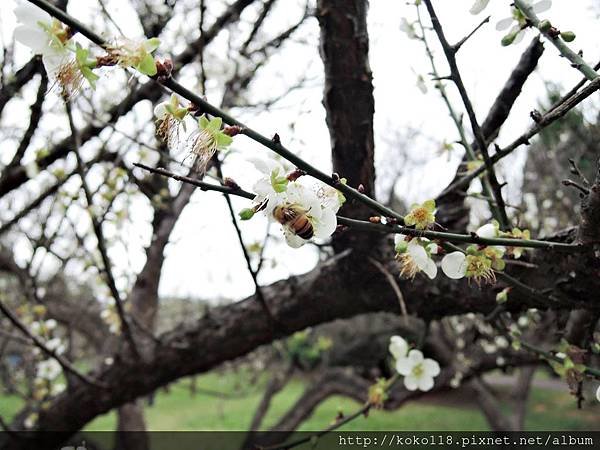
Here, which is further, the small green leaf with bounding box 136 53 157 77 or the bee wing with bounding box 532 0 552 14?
the bee wing with bounding box 532 0 552 14

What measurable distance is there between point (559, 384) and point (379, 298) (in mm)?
5925

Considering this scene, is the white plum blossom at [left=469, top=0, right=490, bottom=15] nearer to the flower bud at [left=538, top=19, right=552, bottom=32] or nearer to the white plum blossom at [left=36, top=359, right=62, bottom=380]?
the flower bud at [left=538, top=19, right=552, bottom=32]

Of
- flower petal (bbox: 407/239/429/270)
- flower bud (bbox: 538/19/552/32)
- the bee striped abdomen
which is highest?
flower bud (bbox: 538/19/552/32)

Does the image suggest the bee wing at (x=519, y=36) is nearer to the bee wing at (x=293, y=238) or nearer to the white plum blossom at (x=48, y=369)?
the bee wing at (x=293, y=238)

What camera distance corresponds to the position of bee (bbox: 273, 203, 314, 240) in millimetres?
506

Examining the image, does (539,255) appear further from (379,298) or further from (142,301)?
(142,301)

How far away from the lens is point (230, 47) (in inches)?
81.0

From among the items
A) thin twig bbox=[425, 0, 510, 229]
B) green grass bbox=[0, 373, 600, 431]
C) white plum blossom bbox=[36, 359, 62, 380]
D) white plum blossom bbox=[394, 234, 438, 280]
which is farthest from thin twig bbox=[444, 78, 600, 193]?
white plum blossom bbox=[36, 359, 62, 380]

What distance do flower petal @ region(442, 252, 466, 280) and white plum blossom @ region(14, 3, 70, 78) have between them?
0.55 metres

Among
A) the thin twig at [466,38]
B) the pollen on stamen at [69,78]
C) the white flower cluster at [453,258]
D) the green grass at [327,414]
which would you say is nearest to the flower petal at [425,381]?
the green grass at [327,414]

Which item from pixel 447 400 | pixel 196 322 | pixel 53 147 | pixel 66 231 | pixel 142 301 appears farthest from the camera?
pixel 66 231

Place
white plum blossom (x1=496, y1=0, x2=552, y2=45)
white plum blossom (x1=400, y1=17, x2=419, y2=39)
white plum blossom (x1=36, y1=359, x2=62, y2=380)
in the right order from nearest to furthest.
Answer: white plum blossom (x1=496, y1=0, x2=552, y2=45) → white plum blossom (x1=400, y1=17, x2=419, y2=39) → white plum blossom (x1=36, y1=359, x2=62, y2=380)

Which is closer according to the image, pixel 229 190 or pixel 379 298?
pixel 229 190

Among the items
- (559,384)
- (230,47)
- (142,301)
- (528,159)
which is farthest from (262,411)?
(559,384)
